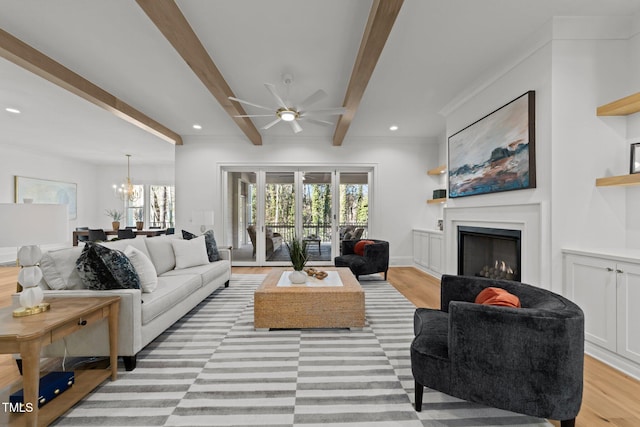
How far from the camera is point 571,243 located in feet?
8.36

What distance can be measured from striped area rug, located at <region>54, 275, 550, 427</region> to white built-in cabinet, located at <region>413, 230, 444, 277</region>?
2.49m

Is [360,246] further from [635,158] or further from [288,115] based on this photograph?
[635,158]

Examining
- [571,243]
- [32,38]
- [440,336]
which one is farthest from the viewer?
[32,38]

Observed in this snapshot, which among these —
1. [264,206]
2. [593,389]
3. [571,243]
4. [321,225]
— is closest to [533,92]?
[571,243]

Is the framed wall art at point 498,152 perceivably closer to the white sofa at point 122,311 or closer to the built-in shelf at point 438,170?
the built-in shelf at point 438,170

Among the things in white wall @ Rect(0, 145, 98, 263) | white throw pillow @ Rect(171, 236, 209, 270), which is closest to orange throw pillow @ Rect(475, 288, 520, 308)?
white throw pillow @ Rect(171, 236, 209, 270)

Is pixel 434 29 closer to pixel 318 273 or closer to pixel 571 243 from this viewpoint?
pixel 571 243

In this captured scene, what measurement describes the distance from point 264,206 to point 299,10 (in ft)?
14.4

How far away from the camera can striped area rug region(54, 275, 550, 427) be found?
5.34 ft

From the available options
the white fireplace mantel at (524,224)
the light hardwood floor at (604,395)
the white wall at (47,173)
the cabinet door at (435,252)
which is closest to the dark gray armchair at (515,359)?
the light hardwood floor at (604,395)

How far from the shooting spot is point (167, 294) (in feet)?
8.52

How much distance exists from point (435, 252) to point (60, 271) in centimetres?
502

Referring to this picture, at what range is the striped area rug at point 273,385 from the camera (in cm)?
163

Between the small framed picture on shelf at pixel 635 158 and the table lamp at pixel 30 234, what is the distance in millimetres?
3990
